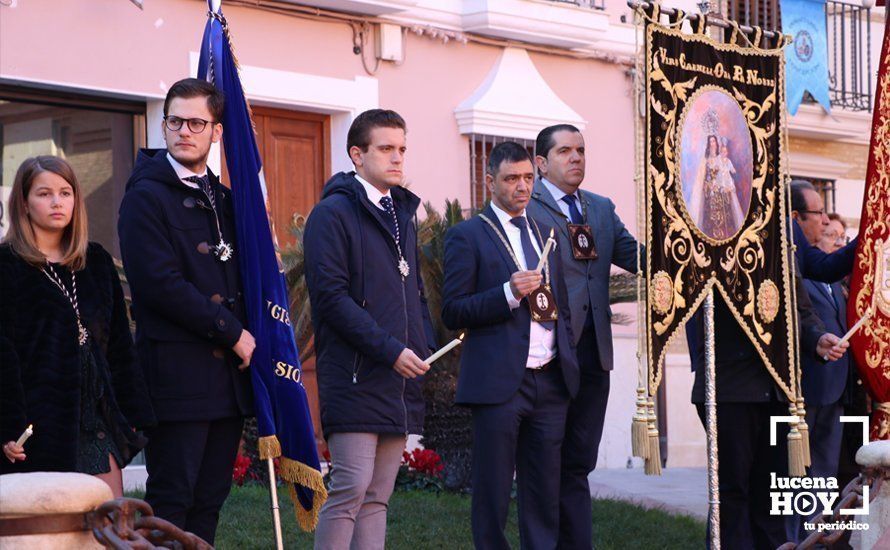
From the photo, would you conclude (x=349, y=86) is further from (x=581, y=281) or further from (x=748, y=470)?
(x=748, y=470)

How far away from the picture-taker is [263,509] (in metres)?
9.73

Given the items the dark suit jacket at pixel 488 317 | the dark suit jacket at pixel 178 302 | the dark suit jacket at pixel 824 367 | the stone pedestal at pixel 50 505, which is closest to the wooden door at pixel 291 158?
the dark suit jacket at pixel 824 367

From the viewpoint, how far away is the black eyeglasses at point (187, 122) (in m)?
6.17

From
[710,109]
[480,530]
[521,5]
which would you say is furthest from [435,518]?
[521,5]

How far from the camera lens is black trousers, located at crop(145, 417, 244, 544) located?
5.90 metres

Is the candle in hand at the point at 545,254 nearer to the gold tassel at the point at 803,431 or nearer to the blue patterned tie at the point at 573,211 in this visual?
the blue patterned tie at the point at 573,211

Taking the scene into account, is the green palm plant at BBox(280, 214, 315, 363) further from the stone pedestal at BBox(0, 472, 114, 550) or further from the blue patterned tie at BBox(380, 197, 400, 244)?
the stone pedestal at BBox(0, 472, 114, 550)

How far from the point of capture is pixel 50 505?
170 inches

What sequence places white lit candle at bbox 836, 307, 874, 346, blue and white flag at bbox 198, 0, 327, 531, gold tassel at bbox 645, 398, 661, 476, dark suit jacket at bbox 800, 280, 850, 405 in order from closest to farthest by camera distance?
1. blue and white flag at bbox 198, 0, 327, 531
2. gold tassel at bbox 645, 398, 661, 476
3. white lit candle at bbox 836, 307, 874, 346
4. dark suit jacket at bbox 800, 280, 850, 405

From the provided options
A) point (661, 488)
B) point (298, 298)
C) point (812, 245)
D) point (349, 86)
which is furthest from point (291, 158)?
point (812, 245)

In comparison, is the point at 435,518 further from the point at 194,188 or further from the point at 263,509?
the point at 194,188

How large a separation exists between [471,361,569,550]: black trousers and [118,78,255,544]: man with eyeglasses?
164 cm

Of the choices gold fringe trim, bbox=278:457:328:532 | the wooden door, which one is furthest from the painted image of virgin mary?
the wooden door

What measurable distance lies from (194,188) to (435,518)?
14.3 feet
